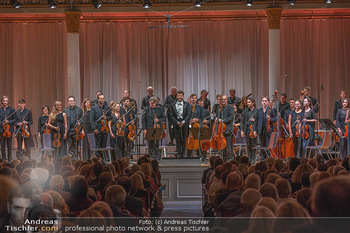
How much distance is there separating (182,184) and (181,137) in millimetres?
2577

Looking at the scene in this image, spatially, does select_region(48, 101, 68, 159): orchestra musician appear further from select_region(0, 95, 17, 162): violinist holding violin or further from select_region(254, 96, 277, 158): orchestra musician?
select_region(254, 96, 277, 158): orchestra musician

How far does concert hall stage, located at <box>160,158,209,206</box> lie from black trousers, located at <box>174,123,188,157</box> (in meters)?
2.37

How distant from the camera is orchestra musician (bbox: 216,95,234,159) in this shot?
12281 millimetres

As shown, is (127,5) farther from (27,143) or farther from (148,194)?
(148,194)

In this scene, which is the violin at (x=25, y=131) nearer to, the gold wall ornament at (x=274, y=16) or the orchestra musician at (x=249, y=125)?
the orchestra musician at (x=249, y=125)

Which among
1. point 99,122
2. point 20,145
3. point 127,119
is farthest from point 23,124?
point 127,119

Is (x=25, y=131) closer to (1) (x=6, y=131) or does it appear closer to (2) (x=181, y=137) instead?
(1) (x=6, y=131)

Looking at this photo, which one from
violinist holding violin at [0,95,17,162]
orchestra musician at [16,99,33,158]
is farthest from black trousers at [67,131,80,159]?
violinist holding violin at [0,95,17,162]

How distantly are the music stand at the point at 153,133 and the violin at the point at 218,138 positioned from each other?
1318mm

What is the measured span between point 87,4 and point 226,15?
4472 mm

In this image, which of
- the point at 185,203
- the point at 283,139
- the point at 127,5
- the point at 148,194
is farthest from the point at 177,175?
the point at 127,5

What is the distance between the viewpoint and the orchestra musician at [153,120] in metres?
12.1

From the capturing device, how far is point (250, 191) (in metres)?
3.90

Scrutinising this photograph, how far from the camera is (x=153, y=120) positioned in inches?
481
